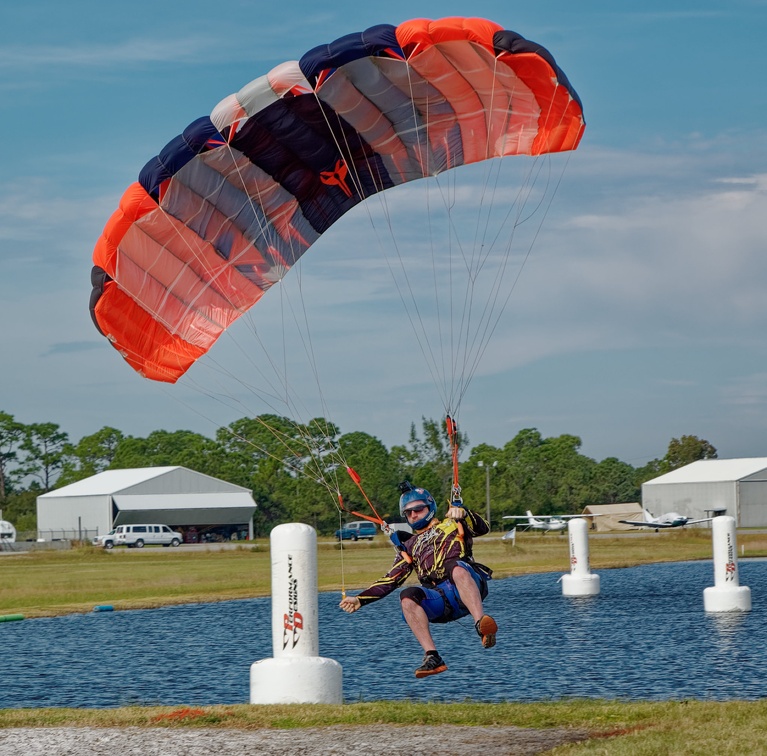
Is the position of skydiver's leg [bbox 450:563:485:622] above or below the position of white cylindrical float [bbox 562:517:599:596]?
above

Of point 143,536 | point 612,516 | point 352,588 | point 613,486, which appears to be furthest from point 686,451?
point 352,588

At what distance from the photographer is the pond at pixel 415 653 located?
17219mm

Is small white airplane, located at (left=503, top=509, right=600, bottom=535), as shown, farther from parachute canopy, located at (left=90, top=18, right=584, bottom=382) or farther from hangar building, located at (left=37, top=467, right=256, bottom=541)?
parachute canopy, located at (left=90, top=18, right=584, bottom=382)

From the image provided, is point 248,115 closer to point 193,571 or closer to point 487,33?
point 487,33

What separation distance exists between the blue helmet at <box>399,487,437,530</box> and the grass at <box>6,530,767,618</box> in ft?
35.3

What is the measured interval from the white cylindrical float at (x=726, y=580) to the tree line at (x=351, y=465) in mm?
29292

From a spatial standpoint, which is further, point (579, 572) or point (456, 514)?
point (579, 572)

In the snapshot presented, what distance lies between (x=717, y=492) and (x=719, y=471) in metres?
3.60

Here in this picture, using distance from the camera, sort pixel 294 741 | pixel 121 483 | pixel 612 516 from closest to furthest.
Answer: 1. pixel 294 741
2. pixel 612 516
3. pixel 121 483

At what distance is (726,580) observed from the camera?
26.5m

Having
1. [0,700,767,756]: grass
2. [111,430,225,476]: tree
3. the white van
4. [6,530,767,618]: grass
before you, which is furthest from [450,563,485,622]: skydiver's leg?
[111,430,225,476]: tree

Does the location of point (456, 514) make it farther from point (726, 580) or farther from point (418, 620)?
point (726, 580)

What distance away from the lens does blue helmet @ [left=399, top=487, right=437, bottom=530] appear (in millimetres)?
12055

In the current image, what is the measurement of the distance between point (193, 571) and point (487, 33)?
34.7 meters
